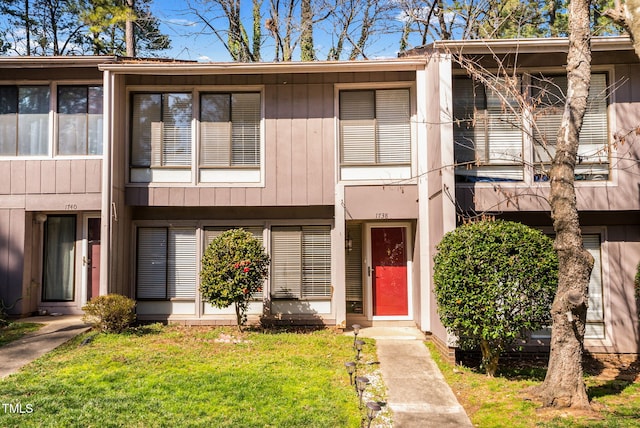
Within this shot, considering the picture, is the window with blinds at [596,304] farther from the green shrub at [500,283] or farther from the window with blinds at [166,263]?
the window with blinds at [166,263]

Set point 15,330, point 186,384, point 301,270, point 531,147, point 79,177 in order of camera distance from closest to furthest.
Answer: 1. point 186,384
2. point 531,147
3. point 15,330
4. point 79,177
5. point 301,270

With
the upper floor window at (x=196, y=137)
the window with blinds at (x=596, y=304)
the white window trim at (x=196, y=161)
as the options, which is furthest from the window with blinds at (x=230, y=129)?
the window with blinds at (x=596, y=304)

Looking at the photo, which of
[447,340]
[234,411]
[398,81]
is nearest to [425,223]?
[447,340]

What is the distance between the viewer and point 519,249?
6.27 meters

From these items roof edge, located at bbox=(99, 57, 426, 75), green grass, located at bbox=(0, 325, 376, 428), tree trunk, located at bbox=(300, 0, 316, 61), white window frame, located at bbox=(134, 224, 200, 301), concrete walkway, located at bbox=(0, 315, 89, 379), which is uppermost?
tree trunk, located at bbox=(300, 0, 316, 61)

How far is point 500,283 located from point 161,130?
7822mm

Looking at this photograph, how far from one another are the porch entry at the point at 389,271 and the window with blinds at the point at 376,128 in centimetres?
167

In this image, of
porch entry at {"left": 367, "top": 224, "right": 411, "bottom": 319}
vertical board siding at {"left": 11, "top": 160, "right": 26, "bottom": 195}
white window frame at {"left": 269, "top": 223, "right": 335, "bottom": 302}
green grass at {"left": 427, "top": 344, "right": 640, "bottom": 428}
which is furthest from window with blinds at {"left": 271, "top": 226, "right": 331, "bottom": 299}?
vertical board siding at {"left": 11, "top": 160, "right": 26, "bottom": 195}

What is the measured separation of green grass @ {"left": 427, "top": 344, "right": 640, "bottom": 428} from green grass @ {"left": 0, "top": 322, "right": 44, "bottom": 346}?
7.82m

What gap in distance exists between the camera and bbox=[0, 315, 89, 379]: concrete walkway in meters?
6.71

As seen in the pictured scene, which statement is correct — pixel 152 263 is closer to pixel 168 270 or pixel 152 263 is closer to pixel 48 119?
pixel 168 270

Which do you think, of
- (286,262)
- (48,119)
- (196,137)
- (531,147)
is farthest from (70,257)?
(531,147)

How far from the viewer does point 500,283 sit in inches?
244

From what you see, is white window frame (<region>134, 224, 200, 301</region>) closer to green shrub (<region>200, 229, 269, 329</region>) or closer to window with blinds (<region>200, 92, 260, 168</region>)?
green shrub (<region>200, 229, 269, 329</region>)
